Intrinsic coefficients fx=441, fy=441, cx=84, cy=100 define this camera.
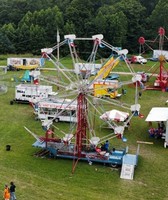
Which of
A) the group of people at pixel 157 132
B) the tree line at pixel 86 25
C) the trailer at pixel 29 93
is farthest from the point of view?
the tree line at pixel 86 25

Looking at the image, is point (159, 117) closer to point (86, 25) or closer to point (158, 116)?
point (158, 116)

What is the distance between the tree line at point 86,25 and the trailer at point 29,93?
38320 mm

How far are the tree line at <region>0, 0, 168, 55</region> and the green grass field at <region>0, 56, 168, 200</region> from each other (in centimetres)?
5074

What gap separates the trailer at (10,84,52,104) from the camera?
48.6 m

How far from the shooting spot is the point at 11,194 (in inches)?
1000

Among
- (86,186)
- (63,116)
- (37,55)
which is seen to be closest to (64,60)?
(37,55)

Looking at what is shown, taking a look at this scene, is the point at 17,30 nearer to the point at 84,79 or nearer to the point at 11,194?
the point at 84,79

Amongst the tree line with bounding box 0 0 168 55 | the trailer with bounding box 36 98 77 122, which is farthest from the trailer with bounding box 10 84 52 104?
the tree line with bounding box 0 0 168 55

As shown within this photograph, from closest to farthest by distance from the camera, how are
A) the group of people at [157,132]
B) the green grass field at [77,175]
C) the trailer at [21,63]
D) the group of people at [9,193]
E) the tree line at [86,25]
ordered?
the group of people at [9,193]
the green grass field at [77,175]
the group of people at [157,132]
the trailer at [21,63]
the tree line at [86,25]

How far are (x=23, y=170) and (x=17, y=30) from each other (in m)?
63.4

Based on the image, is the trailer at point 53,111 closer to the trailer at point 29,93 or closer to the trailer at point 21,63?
the trailer at point 29,93

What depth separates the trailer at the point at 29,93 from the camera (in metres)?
48.6

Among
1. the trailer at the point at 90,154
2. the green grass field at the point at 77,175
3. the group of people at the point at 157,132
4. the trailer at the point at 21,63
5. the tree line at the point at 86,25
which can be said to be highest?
the tree line at the point at 86,25

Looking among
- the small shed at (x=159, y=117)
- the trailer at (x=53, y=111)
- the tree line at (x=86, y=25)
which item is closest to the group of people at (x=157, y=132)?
the small shed at (x=159, y=117)
